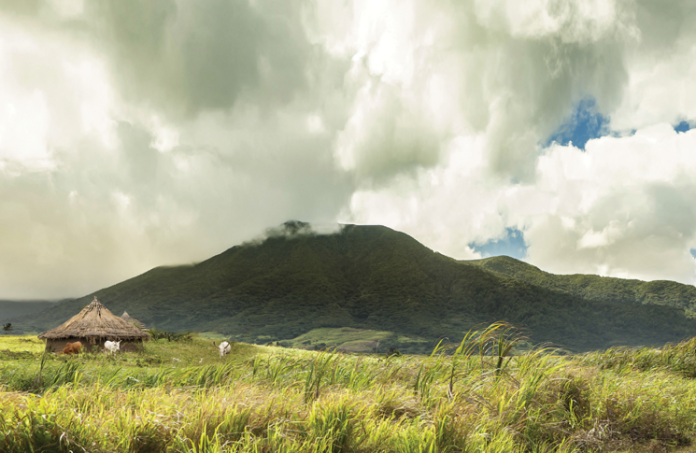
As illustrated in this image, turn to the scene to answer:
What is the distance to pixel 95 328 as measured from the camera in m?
24.8

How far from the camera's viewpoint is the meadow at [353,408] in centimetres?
490

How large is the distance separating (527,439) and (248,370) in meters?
5.50

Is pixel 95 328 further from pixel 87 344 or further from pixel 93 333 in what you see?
pixel 87 344

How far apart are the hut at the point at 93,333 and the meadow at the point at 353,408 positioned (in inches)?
716

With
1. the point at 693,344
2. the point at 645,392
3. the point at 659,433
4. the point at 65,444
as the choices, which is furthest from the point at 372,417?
the point at 693,344

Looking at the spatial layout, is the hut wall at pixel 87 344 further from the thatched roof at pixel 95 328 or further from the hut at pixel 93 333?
the thatched roof at pixel 95 328

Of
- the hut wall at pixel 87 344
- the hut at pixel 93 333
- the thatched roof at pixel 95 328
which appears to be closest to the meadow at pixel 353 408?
the hut wall at pixel 87 344

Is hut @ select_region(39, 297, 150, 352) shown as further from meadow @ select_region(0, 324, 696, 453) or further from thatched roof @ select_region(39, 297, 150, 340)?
meadow @ select_region(0, 324, 696, 453)

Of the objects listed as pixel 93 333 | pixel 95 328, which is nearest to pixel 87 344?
pixel 93 333

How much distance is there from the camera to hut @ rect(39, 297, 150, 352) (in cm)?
2434

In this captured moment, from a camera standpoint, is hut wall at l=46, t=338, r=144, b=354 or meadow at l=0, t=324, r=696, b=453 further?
hut wall at l=46, t=338, r=144, b=354

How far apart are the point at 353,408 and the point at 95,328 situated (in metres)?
25.1

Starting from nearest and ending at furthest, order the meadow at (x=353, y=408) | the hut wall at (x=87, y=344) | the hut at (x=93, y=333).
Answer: the meadow at (x=353, y=408) → the hut wall at (x=87, y=344) → the hut at (x=93, y=333)

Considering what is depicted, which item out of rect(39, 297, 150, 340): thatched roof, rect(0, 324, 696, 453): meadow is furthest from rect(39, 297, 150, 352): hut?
rect(0, 324, 696, 453): meadow
